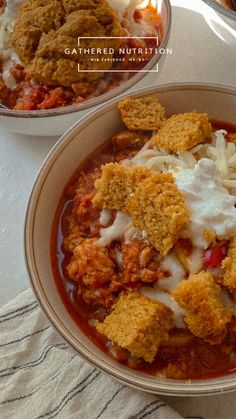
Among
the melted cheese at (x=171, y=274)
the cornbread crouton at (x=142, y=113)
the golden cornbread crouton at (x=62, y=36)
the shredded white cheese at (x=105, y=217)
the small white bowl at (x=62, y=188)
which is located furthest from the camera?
the golden cornbread crouton at (x=62, y=36)

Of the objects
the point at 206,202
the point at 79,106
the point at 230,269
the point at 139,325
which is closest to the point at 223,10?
the point at 79,106

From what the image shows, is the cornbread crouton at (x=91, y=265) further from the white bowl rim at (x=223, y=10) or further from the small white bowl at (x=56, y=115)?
the white bowl rim at (x=223, y=10)

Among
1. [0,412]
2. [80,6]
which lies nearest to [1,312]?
[0,412]

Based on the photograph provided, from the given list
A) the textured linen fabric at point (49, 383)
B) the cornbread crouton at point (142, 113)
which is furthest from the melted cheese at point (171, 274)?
the cornbread crouton at point (142, 113)

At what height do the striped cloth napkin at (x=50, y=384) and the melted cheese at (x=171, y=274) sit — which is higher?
the melted cheese at (x=171, y=274)

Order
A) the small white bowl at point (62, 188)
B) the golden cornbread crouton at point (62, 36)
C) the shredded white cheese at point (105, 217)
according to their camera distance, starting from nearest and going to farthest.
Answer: the small white bowl at point (62, 188), the shredded white cheese at point (105, 217), the golden cornbread crouton at point (62, 36)

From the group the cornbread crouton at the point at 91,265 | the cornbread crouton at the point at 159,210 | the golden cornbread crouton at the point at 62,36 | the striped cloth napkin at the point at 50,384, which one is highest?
the golden cornbread crouton at the point at 62,36

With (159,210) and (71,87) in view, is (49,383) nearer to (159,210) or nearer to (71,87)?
(159,210)
